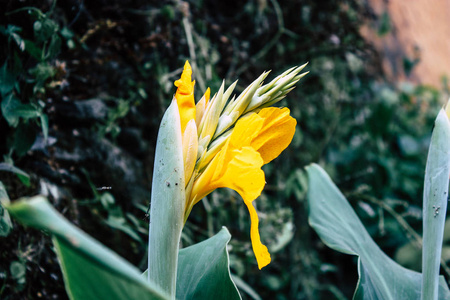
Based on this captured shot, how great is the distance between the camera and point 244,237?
1.57 metres

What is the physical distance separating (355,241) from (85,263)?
68cm

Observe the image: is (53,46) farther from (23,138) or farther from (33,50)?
(23,138)

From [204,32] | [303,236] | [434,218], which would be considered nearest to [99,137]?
[204,32]

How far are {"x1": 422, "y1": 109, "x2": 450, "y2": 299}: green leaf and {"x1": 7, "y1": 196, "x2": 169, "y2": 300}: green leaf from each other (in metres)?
0.47

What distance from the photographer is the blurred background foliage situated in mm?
956

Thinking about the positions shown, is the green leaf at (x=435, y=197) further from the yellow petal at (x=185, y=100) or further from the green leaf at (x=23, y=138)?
the green leaf at (x=23, y=138)

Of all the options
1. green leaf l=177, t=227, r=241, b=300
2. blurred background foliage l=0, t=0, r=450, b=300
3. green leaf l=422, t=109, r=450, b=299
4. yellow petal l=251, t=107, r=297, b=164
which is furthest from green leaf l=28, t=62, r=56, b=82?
green leaf l=422, t=109, r=450, b=299

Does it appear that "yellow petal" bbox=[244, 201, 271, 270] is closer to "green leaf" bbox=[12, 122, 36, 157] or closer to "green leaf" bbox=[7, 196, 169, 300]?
"green leaf" bbox=[7, 196, 169, 300]

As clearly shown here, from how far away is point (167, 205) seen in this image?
0.50 meters

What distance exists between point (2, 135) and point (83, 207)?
285 millimetres

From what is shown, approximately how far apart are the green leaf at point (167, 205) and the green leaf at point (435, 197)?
41cm

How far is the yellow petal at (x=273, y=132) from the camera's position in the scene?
1.82 feet

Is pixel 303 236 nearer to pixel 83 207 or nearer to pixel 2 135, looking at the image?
pixel 83 207

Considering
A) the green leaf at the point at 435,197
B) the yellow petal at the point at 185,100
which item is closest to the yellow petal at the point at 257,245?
the yellow petal at the point at 185,100
